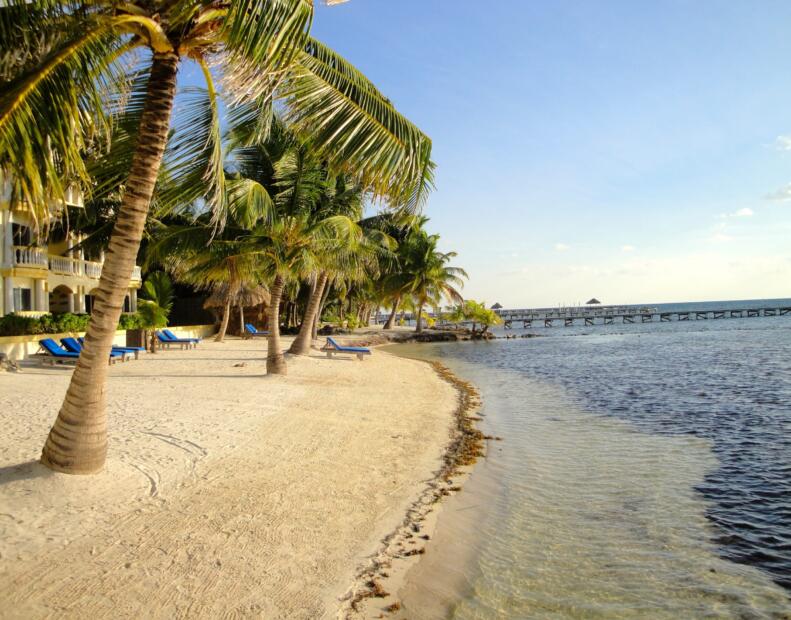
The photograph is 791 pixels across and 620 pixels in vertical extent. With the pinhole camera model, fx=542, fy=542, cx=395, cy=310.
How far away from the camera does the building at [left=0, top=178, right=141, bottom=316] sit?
72.0ft

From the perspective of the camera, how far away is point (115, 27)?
4875 mm

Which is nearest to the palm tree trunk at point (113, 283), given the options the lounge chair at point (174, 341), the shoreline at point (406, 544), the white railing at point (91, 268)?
the shoreline at point (406, 544)

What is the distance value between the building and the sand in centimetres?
1366

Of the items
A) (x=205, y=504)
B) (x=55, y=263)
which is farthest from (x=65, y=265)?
(x=205, y=504)

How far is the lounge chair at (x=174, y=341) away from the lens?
22812mm

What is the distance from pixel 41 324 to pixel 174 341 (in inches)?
197

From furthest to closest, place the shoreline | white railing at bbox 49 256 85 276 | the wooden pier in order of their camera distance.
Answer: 1. the wooden pier
2. white railing at bbox 49 256 85 276
3. the shoreline

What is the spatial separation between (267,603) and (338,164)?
13.1ft

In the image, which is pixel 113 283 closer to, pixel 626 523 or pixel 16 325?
pixel 626 523

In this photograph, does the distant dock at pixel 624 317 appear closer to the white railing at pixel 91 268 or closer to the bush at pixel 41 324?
the white railing at pixel 91 268

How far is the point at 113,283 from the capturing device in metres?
5.33

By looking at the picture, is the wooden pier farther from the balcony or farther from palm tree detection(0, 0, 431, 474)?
palm tree detection(0, 0, 431, 474)

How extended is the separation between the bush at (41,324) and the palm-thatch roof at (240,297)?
27.8ft

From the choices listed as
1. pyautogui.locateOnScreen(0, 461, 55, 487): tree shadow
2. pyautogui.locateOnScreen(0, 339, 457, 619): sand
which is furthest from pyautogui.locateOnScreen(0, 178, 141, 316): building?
pyautogui.locateOnScreen(0, 461, 55, 487): tree shadow
